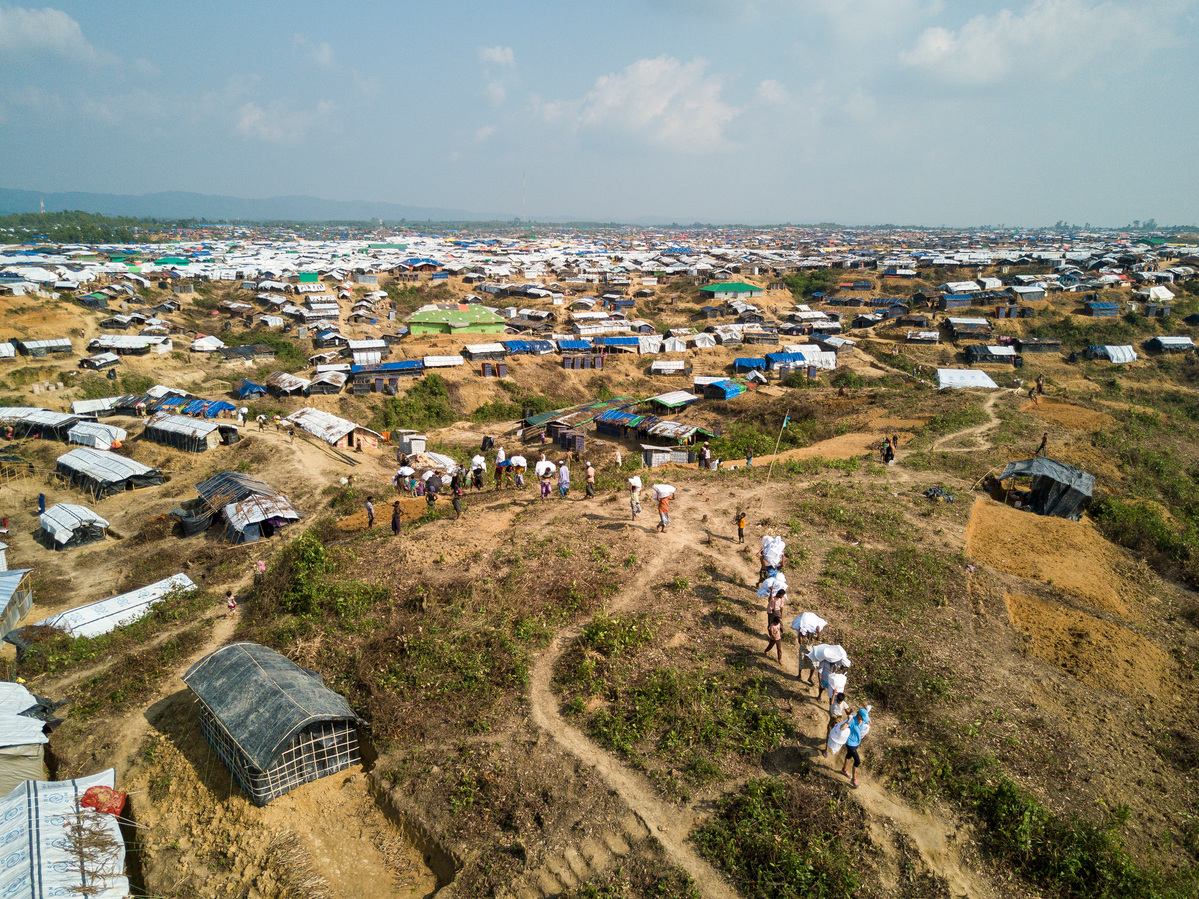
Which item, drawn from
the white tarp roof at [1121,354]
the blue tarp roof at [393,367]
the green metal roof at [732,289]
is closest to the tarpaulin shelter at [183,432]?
the blue tarp roof at [393,367]

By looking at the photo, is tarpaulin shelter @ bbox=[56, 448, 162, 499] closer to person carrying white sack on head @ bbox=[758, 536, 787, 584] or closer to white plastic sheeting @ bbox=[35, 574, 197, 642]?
white plastic sheeting @ bbox=[35, 574, 197, 642]

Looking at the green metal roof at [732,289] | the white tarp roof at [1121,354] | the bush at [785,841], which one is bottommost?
the bush at [785,841]

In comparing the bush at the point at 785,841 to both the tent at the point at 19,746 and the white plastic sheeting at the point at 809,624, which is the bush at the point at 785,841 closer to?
the white plastic sheeting at the point at 809,624

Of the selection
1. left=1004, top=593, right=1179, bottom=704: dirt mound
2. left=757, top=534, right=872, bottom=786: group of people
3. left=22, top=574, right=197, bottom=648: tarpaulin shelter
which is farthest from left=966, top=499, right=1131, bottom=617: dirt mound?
left=22, top=574, right=197, bottom=648: tarpaulin shelter

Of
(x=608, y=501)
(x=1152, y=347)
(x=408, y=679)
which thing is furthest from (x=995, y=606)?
(x=1152, y=347)

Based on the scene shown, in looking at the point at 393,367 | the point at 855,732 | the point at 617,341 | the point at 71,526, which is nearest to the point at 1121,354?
the point at 617,341

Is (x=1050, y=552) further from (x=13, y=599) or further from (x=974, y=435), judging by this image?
(x=13, y=599)
